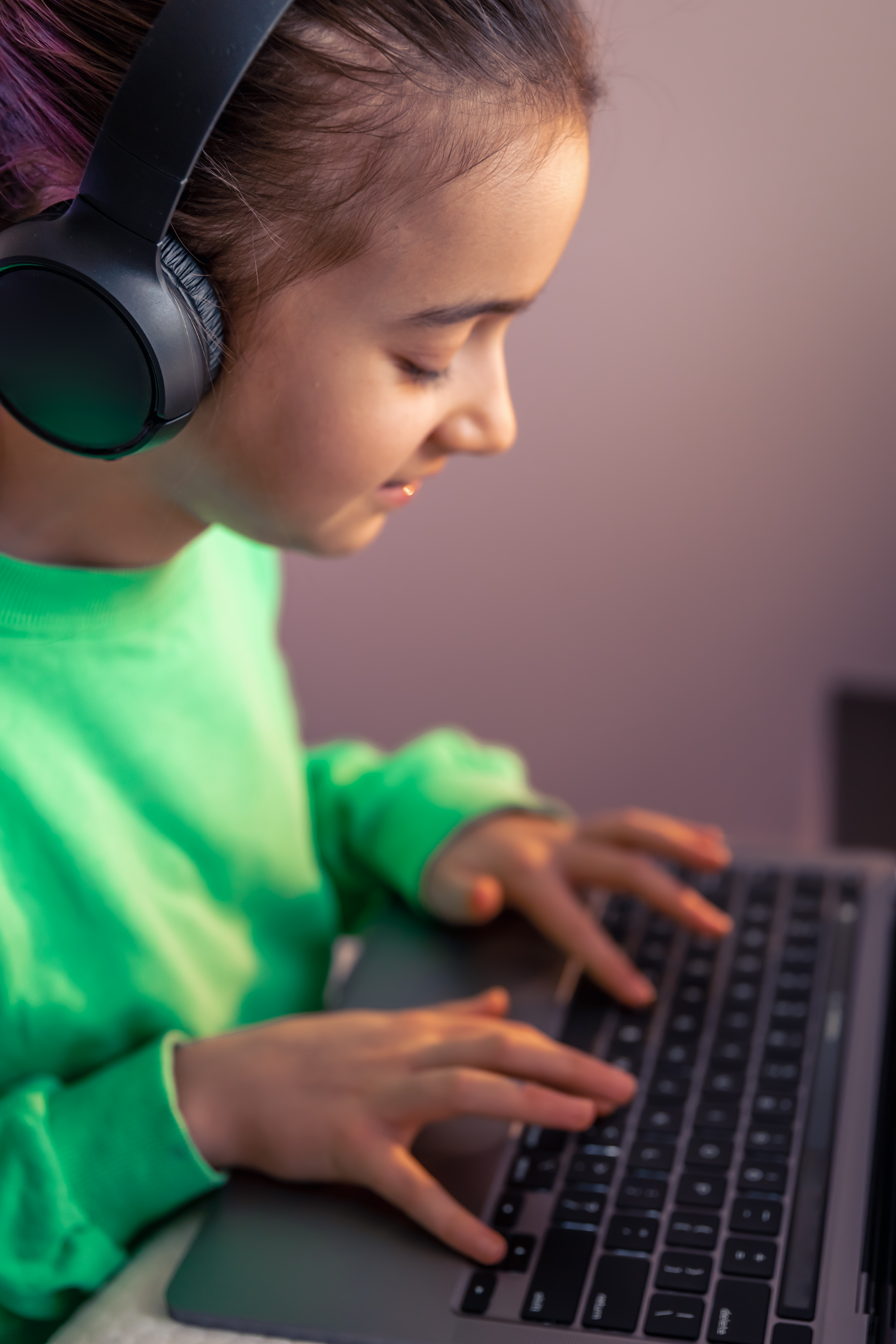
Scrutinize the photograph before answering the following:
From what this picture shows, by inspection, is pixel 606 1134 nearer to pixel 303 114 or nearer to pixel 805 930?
pixel 805 930

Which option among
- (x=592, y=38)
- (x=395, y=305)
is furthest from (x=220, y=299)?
(x=592, y=38)

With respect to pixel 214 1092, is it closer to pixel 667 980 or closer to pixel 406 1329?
pixel 406 1329

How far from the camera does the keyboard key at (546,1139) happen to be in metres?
0.61

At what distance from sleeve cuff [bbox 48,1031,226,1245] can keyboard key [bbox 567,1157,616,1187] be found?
0.16 m

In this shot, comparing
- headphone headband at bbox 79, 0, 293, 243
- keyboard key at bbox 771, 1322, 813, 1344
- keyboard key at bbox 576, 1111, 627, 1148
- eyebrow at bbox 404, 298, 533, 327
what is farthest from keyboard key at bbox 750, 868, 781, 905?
headphone headband at bbox 79, 0, 293, 243

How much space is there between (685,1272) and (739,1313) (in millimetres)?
28

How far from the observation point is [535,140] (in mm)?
514

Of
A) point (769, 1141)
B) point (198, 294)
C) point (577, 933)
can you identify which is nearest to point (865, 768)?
point (577, 933)

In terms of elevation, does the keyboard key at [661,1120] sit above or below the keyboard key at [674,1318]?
below

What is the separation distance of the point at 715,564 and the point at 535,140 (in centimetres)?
74

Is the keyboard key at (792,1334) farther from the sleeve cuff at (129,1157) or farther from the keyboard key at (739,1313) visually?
the sleeve cuff at (129,1157)

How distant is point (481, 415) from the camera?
0.58m

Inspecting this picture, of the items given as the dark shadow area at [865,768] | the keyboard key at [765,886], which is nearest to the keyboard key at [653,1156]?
the keyboard key at [765,886]

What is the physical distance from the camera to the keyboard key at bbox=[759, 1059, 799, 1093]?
0.63 m
